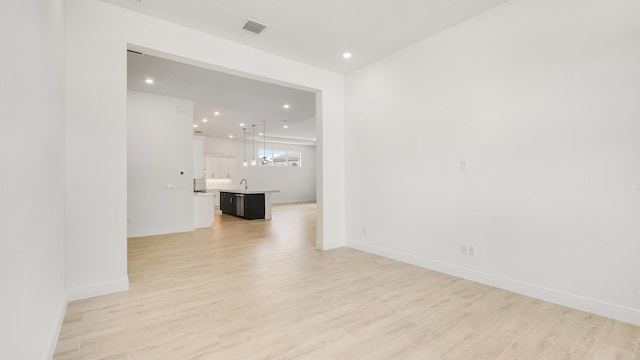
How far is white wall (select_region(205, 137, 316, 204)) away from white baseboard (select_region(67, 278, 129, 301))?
940cm

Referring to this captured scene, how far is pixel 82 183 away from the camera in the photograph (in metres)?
2.94

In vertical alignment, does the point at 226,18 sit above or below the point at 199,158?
above

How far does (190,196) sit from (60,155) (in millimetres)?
4500

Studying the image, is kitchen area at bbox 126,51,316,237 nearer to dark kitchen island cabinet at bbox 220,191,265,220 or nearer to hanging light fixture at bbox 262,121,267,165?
dark kitchen island cabinet at bbox 220,191,265,220

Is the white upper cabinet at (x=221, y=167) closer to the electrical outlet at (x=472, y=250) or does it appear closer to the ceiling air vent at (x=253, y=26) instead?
the ceiling air vent at (x=253, y=26)

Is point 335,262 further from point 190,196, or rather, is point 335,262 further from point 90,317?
point 190,196

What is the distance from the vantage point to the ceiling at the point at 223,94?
4895 millimetres

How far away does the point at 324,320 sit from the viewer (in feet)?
8.08

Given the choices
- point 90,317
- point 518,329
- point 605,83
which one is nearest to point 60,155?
point 90,317

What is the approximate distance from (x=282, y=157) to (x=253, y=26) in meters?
11.0

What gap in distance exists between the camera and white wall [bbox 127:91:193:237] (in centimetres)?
619

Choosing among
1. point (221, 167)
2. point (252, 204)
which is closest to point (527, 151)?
point (252, 204)

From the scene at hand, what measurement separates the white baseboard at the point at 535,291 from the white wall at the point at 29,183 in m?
3.85

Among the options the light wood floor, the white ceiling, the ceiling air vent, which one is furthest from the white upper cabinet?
the ceiling air vent
